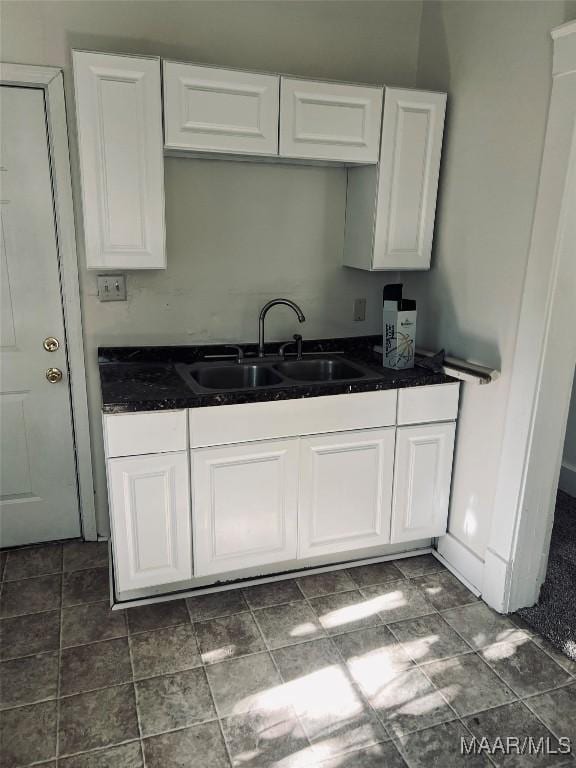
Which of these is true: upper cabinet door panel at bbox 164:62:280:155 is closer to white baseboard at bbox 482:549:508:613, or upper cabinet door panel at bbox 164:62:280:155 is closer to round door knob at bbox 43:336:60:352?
round door knob at bbox 43:336:60:352

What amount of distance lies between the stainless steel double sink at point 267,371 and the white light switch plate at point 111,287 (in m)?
0.40

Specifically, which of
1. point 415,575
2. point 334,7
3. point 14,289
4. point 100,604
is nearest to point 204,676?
point 100,604

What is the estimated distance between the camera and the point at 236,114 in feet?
7.29

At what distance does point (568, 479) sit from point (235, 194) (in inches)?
95.9

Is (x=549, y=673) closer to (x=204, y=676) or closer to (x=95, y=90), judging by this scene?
(x=204, y=676)

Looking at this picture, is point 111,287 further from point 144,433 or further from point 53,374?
point 144,433

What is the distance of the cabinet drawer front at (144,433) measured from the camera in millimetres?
2062

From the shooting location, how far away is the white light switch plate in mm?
2520

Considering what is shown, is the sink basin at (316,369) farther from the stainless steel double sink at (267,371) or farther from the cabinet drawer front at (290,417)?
the cabinet drawer front at (290,417)

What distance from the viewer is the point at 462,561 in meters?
2.56

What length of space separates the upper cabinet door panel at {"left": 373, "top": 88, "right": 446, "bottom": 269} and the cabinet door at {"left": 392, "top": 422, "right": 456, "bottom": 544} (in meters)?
0.75

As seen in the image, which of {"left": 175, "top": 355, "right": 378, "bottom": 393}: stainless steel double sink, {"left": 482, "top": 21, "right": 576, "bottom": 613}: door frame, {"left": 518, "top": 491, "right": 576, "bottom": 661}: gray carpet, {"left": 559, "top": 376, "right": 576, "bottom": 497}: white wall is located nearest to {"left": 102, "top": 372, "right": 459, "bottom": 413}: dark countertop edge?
{"left": 175, "top": 355, "right": 378, "bottom": 393}: stainless steel double sink

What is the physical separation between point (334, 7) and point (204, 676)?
2.70 meters

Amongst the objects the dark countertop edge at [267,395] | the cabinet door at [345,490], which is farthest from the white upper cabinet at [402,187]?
the cabinet door at [345,490]
